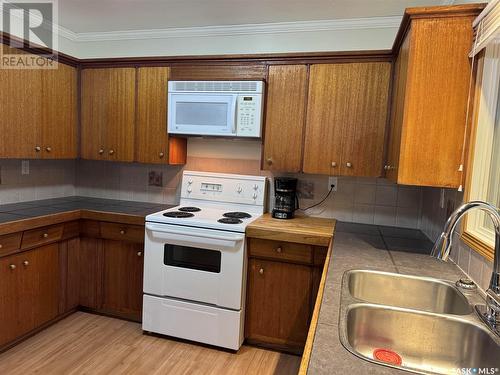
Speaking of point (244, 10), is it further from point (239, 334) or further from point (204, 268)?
point (239, 334)

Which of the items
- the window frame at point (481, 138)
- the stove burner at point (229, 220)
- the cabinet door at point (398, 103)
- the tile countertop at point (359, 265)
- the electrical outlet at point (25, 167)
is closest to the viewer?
the tile countertop at point (359, 265)

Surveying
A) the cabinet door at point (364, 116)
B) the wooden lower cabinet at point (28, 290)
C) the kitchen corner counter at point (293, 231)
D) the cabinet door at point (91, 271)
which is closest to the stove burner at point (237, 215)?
the kitchen corner counter at point (293, 231)

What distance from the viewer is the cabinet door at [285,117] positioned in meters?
2.46

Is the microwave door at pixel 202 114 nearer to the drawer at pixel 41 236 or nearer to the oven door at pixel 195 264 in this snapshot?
the oven door at pixel 195 264

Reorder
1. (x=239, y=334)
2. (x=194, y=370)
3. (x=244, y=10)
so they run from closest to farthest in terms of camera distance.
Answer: (x=194, y=370), (x=239, y=334), (x=244, y=10)

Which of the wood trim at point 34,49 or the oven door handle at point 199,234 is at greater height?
the wood trim at point 34,49

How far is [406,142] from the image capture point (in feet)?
5.52

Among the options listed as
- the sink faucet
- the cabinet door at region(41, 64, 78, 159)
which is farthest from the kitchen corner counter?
the cabinet door at region(41, 64, 78, 159)

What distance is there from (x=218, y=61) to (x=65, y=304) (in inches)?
85.7

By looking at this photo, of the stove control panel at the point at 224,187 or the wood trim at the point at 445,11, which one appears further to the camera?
the stove control panel at the point at 224,187

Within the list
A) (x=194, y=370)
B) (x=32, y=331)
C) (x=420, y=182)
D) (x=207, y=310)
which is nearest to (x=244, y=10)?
(x=420, y=182)

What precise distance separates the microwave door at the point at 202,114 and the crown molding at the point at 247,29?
703 mm

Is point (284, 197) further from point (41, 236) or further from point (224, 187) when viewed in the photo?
point (41, 236)

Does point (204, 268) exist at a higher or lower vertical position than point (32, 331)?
higher
